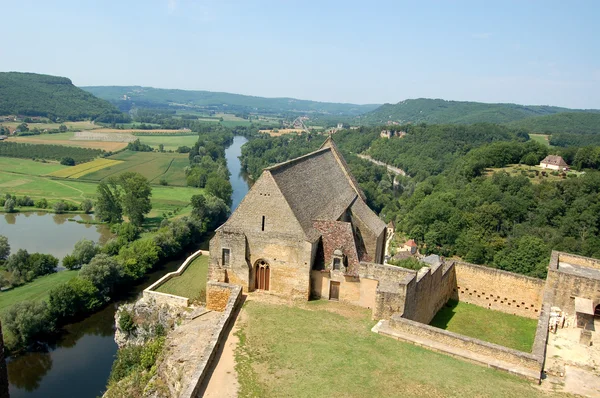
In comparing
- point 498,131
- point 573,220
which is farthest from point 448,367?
point 498,131

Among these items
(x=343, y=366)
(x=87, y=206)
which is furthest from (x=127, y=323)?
(x=87, y=206)

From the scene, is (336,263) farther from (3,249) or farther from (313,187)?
(3,249)

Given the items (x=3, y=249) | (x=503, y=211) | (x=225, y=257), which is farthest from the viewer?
(x=503, y=211)

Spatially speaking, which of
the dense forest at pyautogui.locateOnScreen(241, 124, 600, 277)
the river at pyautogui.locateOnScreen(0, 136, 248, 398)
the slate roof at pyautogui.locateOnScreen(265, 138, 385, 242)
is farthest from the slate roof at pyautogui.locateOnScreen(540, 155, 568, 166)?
the river at pyautogui.locateOnScreen(0, 136, 248, 398)

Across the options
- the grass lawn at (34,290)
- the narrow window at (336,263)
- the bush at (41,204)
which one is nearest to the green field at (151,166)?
the bush at (41,204)

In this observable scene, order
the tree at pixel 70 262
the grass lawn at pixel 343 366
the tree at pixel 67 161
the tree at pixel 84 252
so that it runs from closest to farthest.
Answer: the grass lawn at pixel 343 366
the tree at pixel 70 262
the tree at pixel 84 252
the tree at pixel 67 161

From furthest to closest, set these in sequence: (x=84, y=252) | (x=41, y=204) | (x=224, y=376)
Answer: (x=41, y=204)
(x=84, y=252)
(x=224, y=376)

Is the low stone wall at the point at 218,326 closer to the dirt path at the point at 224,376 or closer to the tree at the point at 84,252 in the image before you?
the dirt path at the point at 224,376
